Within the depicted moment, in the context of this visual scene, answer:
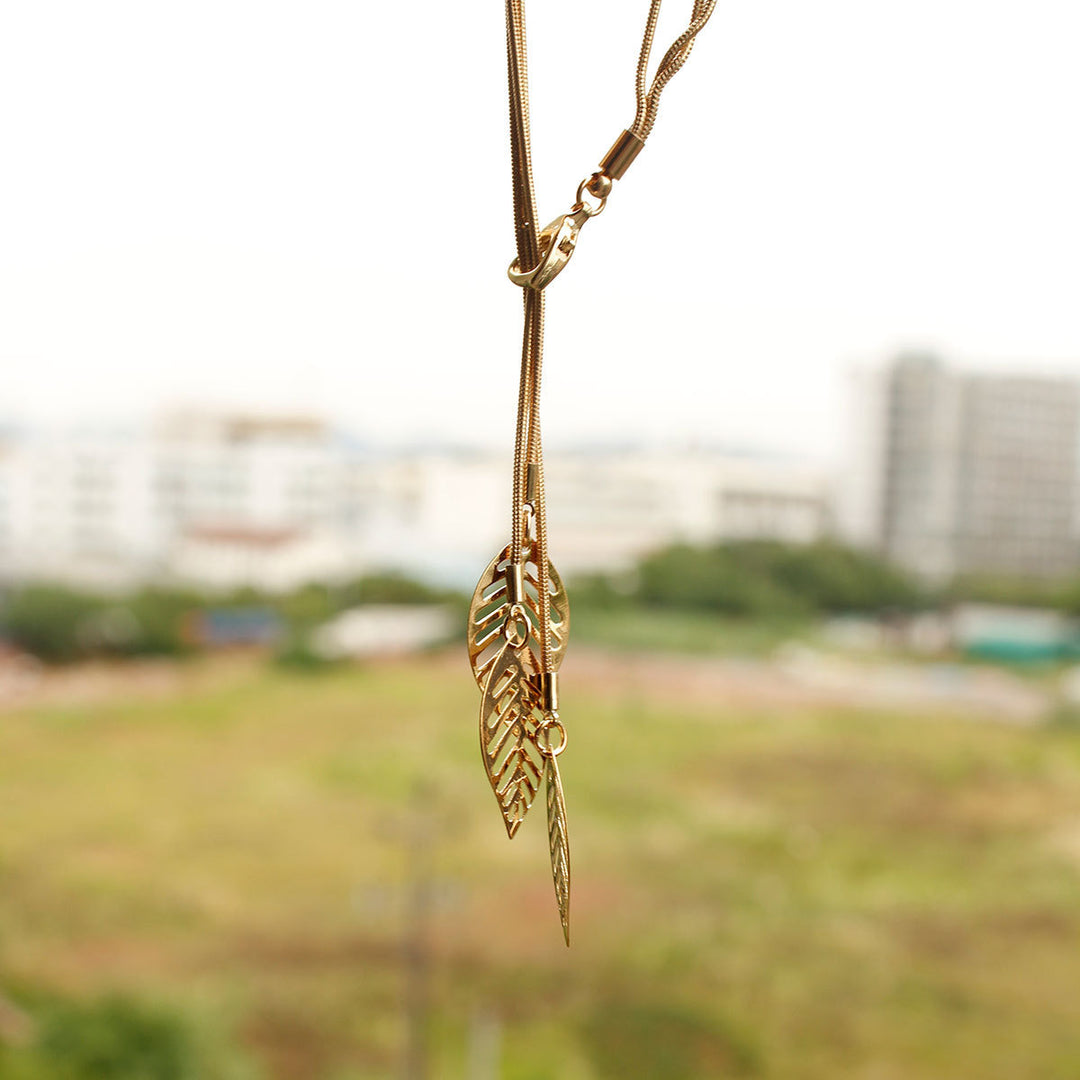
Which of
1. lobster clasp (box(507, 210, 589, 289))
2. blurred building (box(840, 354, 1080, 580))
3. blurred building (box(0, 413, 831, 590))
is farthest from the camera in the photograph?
blurred building (box(840, 354, 1080, 580))

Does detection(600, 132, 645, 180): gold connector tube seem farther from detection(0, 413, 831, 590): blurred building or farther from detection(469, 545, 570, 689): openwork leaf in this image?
detection(0, 413, 831, 590): blurred building

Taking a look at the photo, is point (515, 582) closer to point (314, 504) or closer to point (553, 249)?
point (553, 249)

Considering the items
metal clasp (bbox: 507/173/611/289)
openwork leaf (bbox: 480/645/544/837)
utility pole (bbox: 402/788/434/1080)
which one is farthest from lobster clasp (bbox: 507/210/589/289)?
utility pole (bbox: 402/788/434/1080)

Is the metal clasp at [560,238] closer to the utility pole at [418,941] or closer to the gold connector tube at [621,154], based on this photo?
the gold connector tube at [621,154]

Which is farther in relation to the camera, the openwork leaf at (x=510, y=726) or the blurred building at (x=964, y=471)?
the blurred building at (x=964, y=471)

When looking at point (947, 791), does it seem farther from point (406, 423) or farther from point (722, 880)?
point (406, 423)

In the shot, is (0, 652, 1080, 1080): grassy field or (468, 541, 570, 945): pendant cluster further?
(0, 652, 1080, 1080): grassy field

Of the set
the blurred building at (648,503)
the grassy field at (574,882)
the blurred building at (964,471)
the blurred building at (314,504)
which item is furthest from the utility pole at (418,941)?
the blurred building at (964,471)
